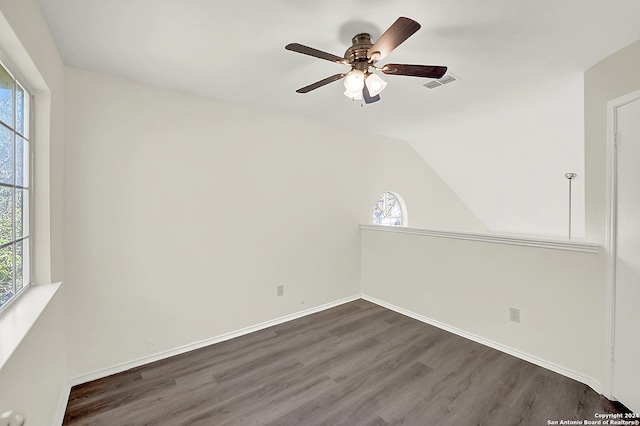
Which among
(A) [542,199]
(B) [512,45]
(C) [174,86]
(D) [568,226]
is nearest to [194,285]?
(C) [174,86]

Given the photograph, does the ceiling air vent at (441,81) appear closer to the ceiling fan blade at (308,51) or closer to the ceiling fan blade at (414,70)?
the ceiling fan blade at (414,70)

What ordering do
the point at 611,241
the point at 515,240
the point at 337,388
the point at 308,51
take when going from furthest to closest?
the point at 515,240 < the point at 337,388 < the point at 611,241 < the point at 308,51

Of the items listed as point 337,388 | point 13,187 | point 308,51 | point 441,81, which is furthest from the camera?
point 441,81

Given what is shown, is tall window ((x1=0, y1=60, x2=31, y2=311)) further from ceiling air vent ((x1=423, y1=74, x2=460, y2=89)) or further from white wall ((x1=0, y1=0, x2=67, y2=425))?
ceiling air vent ((x1=423, y1=74, x2=460, y2=89))

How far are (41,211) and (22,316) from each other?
679 millimetres

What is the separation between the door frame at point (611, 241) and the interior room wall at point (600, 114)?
1.6 inches

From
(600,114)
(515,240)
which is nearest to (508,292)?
(515,240)

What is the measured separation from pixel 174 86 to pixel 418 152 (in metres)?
3.78

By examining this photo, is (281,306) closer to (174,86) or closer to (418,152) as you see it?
(174,86)

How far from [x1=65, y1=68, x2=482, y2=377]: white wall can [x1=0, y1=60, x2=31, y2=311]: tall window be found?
1.72 ft

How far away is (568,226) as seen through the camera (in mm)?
4086

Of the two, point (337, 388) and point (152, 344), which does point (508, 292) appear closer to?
point (337, 388)

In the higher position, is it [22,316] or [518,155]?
[518,155]

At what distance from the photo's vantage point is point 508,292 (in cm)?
251
